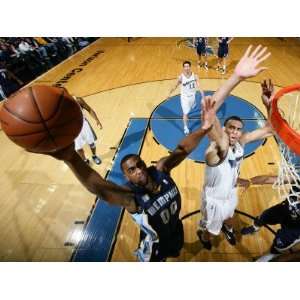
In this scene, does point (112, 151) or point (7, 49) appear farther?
point (7, 49)

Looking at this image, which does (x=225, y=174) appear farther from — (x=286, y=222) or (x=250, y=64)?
(x=250, y=64)

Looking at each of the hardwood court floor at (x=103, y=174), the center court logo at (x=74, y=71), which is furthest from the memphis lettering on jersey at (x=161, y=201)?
the center court logo at (x=74, y=71)

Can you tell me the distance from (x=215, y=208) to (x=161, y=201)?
1118 millimetres

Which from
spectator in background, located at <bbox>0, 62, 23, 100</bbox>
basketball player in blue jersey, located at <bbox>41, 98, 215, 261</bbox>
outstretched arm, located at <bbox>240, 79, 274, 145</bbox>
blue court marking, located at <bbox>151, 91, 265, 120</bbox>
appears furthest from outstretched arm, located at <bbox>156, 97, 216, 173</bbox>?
spectator in background, located at <bbox>0, 62, 23, 100</bbox>

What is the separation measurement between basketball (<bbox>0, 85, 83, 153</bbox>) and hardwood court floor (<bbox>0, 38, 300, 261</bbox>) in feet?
7.22

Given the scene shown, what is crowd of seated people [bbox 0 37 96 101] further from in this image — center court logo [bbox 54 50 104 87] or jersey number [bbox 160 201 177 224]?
jersey number [bbox 160 201 177 224]

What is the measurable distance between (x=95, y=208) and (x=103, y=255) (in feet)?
2.90

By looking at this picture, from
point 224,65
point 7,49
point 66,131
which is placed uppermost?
point 66,131

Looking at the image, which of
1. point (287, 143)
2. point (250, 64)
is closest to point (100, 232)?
point (287, 143)

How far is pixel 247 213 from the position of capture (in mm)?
4242

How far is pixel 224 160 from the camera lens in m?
3.04

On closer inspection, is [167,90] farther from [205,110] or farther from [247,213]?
A: [205,110]

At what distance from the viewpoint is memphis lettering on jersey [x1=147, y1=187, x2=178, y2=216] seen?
2520 mm

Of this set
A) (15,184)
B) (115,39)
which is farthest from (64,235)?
(115,39)
